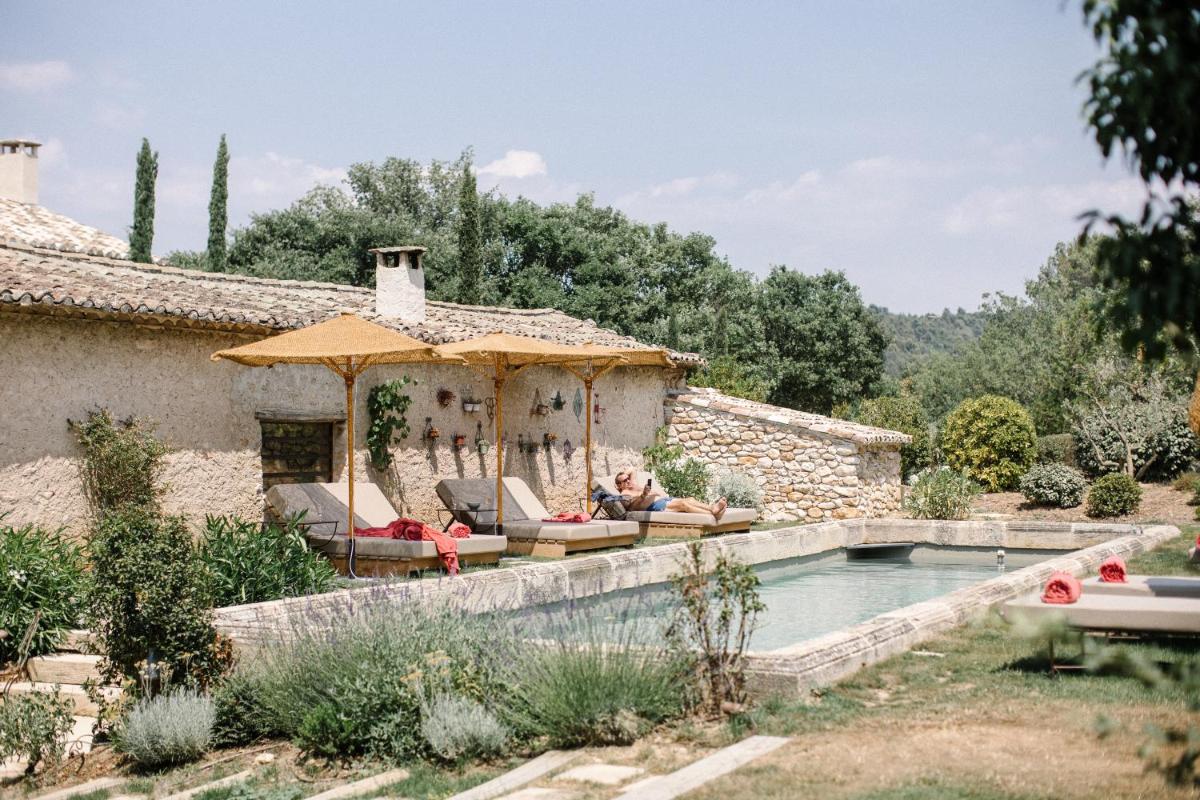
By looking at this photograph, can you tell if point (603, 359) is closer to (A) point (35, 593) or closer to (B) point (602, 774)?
(A) point (35, 593)

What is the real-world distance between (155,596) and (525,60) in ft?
53.7

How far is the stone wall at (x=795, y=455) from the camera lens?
19.0 m

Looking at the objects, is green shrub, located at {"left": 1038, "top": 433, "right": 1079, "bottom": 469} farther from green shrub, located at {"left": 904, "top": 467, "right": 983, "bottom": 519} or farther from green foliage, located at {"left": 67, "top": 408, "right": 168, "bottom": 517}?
green foliage, located at {"left": 67, "top": 408, "right": 168, "bottom": 517}

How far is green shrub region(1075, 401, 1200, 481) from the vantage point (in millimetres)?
22953

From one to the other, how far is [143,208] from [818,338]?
72.3 feet

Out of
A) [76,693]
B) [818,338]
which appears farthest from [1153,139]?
[818,338]

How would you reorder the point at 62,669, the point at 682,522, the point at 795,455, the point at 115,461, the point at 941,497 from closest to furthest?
the point at 62,669, the point at 115,461, the point at 682,522, the point at 941,497, the point at 795,455

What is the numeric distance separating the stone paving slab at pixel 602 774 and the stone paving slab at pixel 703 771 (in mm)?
131

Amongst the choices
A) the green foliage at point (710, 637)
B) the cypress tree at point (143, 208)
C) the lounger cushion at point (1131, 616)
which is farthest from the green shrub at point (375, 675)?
the cypress tree at point (143, 208)

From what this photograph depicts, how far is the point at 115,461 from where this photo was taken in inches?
449

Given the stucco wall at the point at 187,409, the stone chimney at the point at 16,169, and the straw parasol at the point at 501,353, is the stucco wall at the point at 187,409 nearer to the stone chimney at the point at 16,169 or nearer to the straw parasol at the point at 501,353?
the straw parasol at the point at 501,353

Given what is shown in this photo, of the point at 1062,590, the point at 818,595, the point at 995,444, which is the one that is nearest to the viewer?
the point at 1062,590

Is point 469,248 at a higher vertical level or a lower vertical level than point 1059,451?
higher

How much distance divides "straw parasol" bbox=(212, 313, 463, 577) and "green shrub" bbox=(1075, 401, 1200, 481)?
54.8 feet
